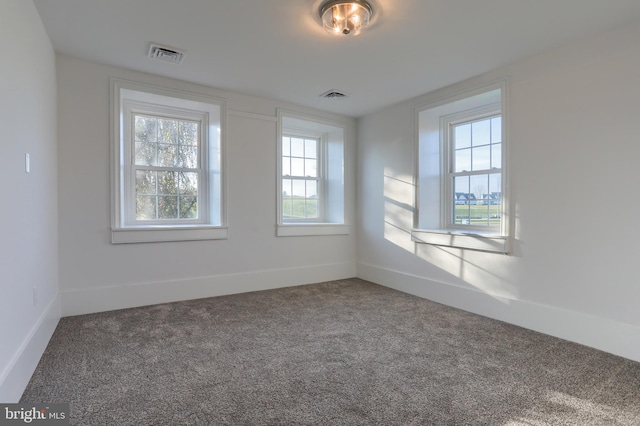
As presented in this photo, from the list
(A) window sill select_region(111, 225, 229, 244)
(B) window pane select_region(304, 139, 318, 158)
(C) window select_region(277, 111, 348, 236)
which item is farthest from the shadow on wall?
(A) window sill select_region(111, 225, 229, 244)

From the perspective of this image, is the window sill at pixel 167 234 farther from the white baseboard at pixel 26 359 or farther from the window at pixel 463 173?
the window at pixel 463 173

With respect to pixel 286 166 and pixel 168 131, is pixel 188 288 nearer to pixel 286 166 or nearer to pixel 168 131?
pixel 168 131

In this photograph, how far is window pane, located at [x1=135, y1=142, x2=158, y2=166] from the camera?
3697 millimetres

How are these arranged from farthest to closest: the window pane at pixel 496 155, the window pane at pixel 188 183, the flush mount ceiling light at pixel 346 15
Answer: the window pane at pixel 188 183 → the window pane at pixel 496 155 → the flush mount ceiling light at pixel 346 15

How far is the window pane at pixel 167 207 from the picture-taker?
12.5ft

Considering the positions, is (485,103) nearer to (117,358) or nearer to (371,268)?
(371,268)

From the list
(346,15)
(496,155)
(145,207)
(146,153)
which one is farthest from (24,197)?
(496,155)

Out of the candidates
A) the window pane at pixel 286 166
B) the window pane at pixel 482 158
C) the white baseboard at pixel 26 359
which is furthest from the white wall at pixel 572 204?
the white baseboard at pixel 26 359

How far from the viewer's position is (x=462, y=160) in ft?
12.6

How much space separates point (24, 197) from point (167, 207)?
6.03ft

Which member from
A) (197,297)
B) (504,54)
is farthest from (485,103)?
(197,297)

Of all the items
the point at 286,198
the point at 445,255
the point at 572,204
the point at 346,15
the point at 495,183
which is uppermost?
the point at 346,15

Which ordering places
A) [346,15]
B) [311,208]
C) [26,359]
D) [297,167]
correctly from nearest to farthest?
[26,359]
[346,15]
[297,167]
[311,208]

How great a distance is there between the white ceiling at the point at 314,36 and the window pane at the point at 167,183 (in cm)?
109
